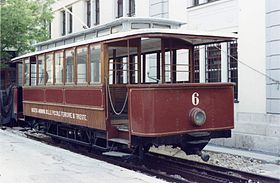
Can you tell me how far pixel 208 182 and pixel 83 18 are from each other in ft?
57.9

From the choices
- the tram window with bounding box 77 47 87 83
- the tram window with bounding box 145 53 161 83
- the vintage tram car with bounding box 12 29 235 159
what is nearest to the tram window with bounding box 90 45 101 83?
the vintage tram car with bounding box 12 29 235 159

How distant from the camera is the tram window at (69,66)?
39.0 feet

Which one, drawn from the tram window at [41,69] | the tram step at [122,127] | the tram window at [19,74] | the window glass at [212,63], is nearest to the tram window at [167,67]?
the tram step at [122,127]

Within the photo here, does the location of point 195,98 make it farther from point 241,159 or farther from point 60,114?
point 60,114

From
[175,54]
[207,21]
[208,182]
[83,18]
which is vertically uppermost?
[83,18]

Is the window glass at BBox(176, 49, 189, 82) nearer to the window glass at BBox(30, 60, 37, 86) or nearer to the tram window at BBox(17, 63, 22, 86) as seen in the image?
the window glass at BBox(30, 60, 37, 86)

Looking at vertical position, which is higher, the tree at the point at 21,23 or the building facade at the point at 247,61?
the tree at the point at 21,23

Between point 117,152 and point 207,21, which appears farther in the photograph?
point 207,21

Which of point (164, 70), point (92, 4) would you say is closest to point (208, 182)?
point (164, 70)

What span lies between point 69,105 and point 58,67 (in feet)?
4.11

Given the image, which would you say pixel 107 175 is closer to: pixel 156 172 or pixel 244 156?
pixel 156 172

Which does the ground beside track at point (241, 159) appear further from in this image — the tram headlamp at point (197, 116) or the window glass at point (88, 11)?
the window glass at point (88, 11)

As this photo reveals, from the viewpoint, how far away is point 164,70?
10.4 m

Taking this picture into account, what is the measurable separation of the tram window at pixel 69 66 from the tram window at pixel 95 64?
1.10m
